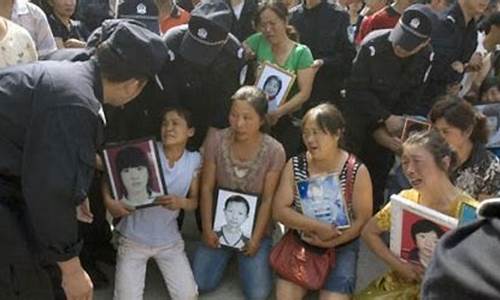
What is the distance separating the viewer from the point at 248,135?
3.56m

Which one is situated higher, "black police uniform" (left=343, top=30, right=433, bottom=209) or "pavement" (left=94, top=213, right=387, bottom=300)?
"black police uniform" (left=343, top=30, right=433, bottom=209)

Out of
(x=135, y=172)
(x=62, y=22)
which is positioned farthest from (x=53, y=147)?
(x=62, y=22)

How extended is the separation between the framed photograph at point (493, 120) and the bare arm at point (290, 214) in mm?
1239

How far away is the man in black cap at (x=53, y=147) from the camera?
2.07 meters

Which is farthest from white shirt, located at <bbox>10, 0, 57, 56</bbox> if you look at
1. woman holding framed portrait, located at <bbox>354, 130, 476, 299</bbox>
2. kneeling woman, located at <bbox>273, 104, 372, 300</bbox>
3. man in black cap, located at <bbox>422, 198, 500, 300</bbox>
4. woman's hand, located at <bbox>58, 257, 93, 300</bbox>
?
man in black cap, located at <bbox>422, 198, 500, 300</bbox>

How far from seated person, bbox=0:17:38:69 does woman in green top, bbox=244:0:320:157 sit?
4.92 feet

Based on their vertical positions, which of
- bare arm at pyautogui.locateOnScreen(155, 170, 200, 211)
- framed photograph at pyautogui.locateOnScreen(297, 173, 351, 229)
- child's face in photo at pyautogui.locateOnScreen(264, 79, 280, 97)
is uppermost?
child's face in photo at pyautogui.locateOnScreen(264, 79, 280, 97)

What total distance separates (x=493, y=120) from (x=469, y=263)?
329 cm

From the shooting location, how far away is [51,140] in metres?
2.05

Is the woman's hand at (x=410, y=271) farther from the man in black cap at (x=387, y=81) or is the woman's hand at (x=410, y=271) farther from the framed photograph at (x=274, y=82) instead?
the framed photograph at (x=274, y=82)

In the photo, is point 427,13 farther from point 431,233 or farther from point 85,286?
point 85,286

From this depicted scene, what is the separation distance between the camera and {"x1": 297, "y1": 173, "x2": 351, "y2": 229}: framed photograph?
11.0 ft

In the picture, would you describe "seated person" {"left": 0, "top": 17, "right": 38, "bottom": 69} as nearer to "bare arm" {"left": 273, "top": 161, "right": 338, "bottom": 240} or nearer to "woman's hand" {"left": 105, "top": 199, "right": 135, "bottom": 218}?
"woman's hand" {"left": 105, "top": 199, "right": 135, "bottom": 218}

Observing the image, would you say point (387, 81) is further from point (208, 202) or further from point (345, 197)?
point (208, 202)
